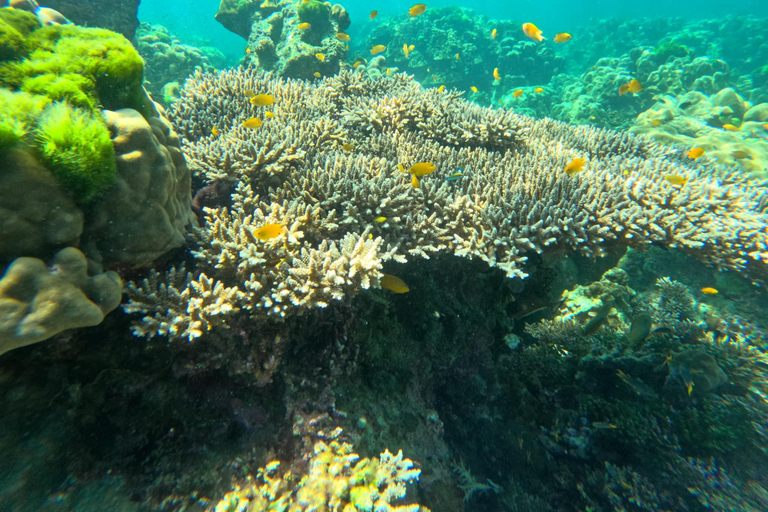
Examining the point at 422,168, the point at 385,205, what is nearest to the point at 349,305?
the point at 385,205

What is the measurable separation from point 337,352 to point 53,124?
2.37 meters

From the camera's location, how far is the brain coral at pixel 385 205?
2.59 m

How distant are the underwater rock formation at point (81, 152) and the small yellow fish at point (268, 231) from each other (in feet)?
1.97

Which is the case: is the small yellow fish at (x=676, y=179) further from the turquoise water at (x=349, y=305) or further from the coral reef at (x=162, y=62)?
the coral reef at (x=162, y=62)

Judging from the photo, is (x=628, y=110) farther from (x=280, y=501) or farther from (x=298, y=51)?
(x=280, y=501)

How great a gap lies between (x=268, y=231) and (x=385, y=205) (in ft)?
3.90

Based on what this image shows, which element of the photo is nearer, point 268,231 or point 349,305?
point 268,231

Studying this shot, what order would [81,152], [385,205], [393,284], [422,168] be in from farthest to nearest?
[422,168] → [385,205] → [393,284] → [81,152]

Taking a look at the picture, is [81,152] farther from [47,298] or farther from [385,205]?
[385,205]

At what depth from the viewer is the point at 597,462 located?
3.47 m

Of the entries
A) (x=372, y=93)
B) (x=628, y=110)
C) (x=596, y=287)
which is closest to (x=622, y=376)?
(x=596, y=287)

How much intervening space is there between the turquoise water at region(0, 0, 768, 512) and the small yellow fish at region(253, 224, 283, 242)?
0.10 feet

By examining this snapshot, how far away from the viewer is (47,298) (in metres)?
1.66

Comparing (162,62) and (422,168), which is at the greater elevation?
(162,62)
